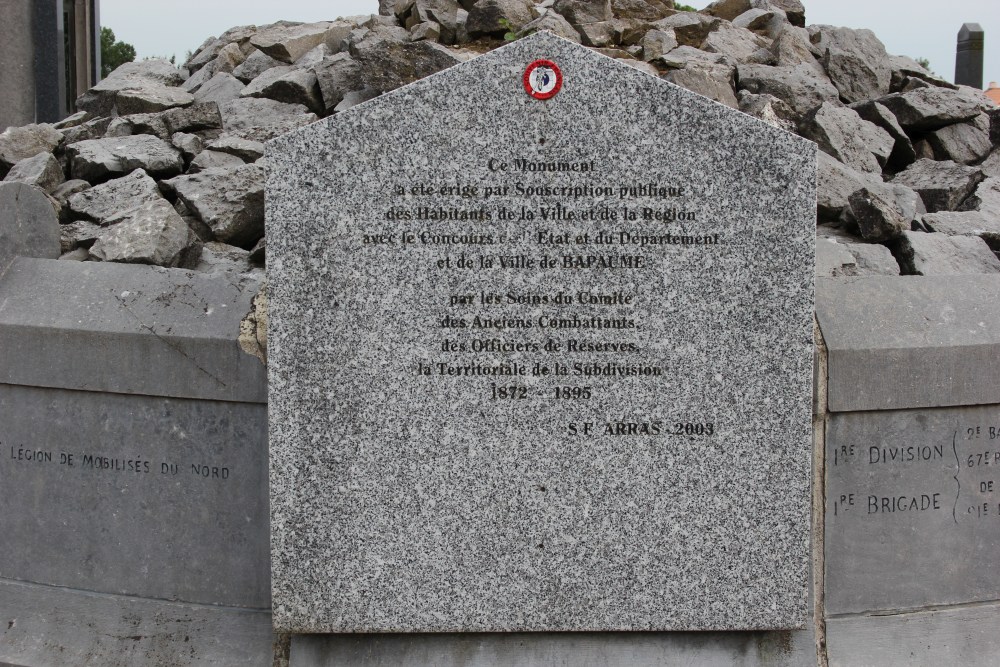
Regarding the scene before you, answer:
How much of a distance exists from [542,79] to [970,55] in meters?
9.31

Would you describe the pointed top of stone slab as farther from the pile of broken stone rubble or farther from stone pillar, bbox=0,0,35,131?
stone pillar, bbox=0,0,35,131

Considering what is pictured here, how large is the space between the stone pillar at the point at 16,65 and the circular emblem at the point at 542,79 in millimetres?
6495

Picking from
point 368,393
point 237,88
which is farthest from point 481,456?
point 237,88

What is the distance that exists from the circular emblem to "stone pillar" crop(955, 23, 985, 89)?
9.07 meters

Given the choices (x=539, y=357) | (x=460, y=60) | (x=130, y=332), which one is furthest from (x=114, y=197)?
(x=539, y=357)

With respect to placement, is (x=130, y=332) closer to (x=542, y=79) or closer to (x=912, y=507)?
(x=542, y=79)

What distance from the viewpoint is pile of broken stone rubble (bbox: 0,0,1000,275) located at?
14.0 feet

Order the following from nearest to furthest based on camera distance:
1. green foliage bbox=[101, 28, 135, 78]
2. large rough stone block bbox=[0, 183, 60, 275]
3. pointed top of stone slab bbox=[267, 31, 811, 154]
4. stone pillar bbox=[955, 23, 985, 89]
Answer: pointed top of stone slab bbox=[267, 31, 811, 154] → large rough stone block bbox=[0, 183, 60, 275] → stone pillar bbox=[955, 23, 985, 89] → green foliage bbox=[101, 28, 135, 78]

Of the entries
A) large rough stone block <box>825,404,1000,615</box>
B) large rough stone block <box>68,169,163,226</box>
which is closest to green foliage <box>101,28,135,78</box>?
large rough stone block <box>68,169,163,226</box>

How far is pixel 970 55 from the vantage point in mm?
10258

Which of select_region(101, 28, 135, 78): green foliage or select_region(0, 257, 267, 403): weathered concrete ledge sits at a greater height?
select_region(0, 257, 267, 403): weathered concrete ledge

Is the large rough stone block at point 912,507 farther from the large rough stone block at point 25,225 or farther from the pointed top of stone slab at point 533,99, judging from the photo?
the large rough stone block at point 25,225

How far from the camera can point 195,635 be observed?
11.1 feet

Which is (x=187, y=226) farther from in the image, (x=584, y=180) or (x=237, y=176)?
(x=584, y=180)
